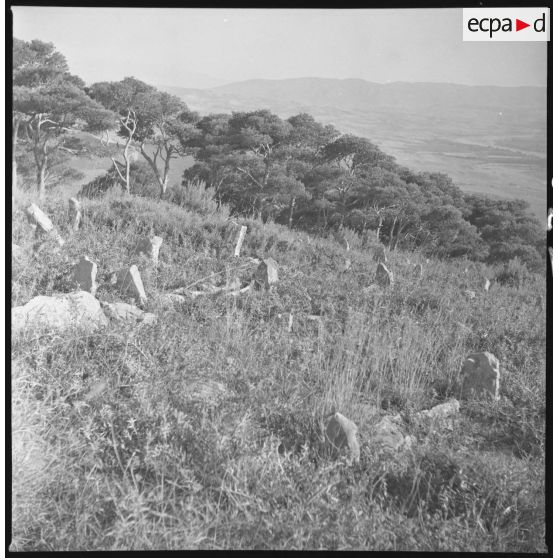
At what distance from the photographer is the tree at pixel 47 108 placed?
3.84m

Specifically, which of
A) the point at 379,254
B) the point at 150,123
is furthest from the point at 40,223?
the point at 379,254

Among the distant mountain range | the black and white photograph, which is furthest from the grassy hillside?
the distant mountain range

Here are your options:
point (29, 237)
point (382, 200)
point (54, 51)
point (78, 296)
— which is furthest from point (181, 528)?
point (382, 200)

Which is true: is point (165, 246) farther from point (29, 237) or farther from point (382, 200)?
point (382, 200)

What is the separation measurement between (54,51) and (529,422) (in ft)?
13.6

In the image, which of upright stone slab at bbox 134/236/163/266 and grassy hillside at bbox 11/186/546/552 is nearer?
grassy hillside at bbox 11/186/546/552

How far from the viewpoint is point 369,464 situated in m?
2.44

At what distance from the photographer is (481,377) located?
10.9 ft

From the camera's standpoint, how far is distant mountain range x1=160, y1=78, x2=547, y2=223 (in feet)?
10.6

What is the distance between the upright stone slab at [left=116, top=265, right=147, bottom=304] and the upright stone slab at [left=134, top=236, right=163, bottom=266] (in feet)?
1.53

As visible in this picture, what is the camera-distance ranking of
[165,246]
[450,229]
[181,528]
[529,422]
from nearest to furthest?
[181,528], [529,422], [165,246], [450,229]

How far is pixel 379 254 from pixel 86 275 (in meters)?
3.15

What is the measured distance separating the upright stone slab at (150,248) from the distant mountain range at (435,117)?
4.30 ft

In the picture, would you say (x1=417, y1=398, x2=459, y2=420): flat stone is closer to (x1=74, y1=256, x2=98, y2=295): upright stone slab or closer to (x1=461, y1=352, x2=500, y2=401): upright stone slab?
(x1=461, y1=352, x2=500, y2=401): upright stone slab
